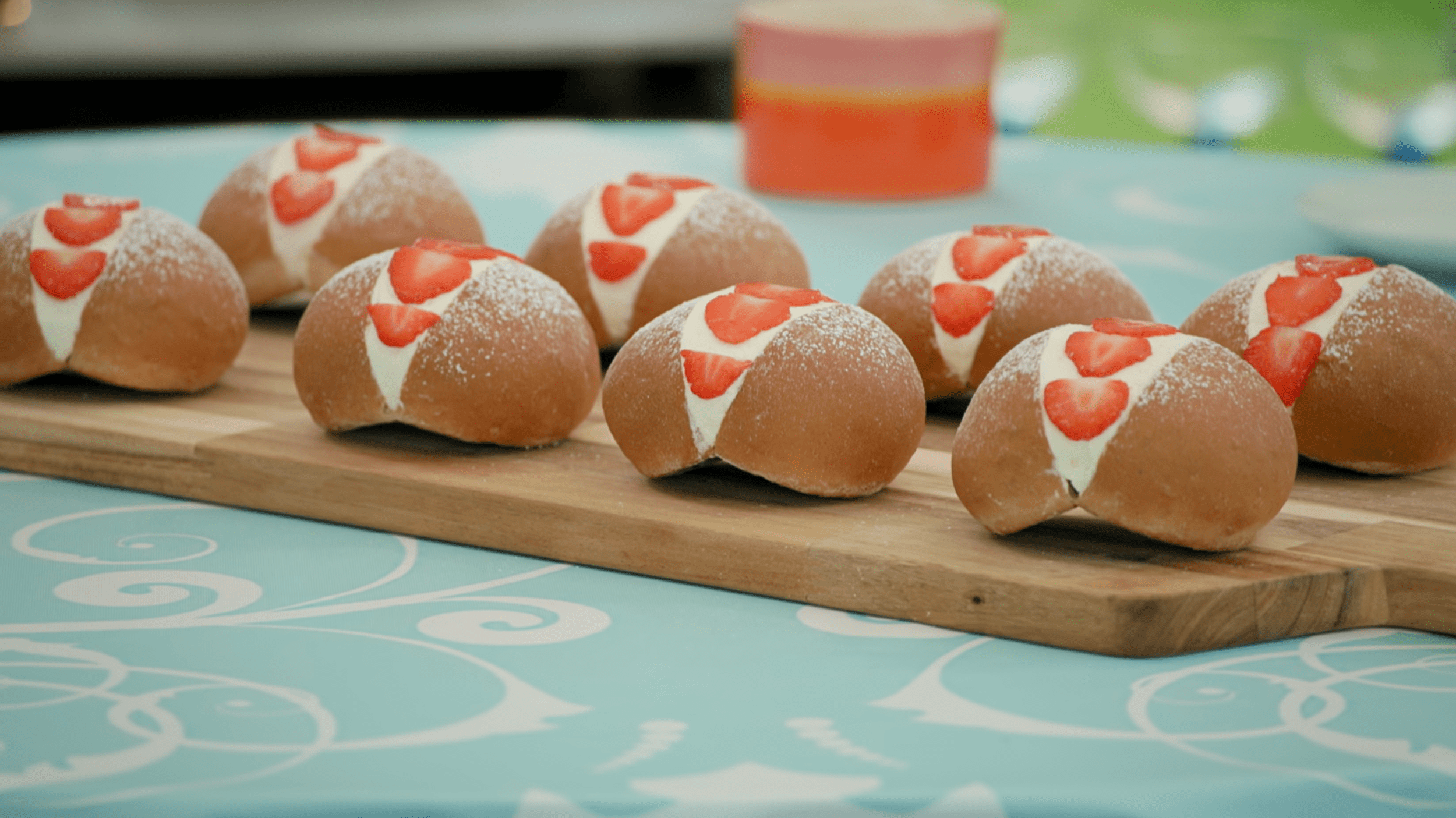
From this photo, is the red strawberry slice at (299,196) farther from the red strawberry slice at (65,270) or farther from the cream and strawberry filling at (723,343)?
the cream and strawberry filling at (723,343)

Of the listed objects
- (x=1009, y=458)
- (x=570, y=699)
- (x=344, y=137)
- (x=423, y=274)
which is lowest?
(x=570, y=699)

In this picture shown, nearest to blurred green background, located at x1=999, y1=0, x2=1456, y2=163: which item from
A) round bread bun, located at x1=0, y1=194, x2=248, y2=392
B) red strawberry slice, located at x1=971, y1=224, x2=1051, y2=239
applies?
red strawberry slice, located at x1=971, y1=224, x2=1051, y2=239

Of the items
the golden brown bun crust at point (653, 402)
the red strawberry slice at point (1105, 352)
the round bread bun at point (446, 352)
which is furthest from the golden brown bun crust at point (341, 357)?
the red strawberry slice at point (1105, 352)

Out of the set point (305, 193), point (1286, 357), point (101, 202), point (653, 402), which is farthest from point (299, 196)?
point (1286, 357)

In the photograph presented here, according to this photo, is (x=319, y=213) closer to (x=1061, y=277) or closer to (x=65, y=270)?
(x=65, y=270)

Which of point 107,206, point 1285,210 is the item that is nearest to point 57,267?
point 107,206
